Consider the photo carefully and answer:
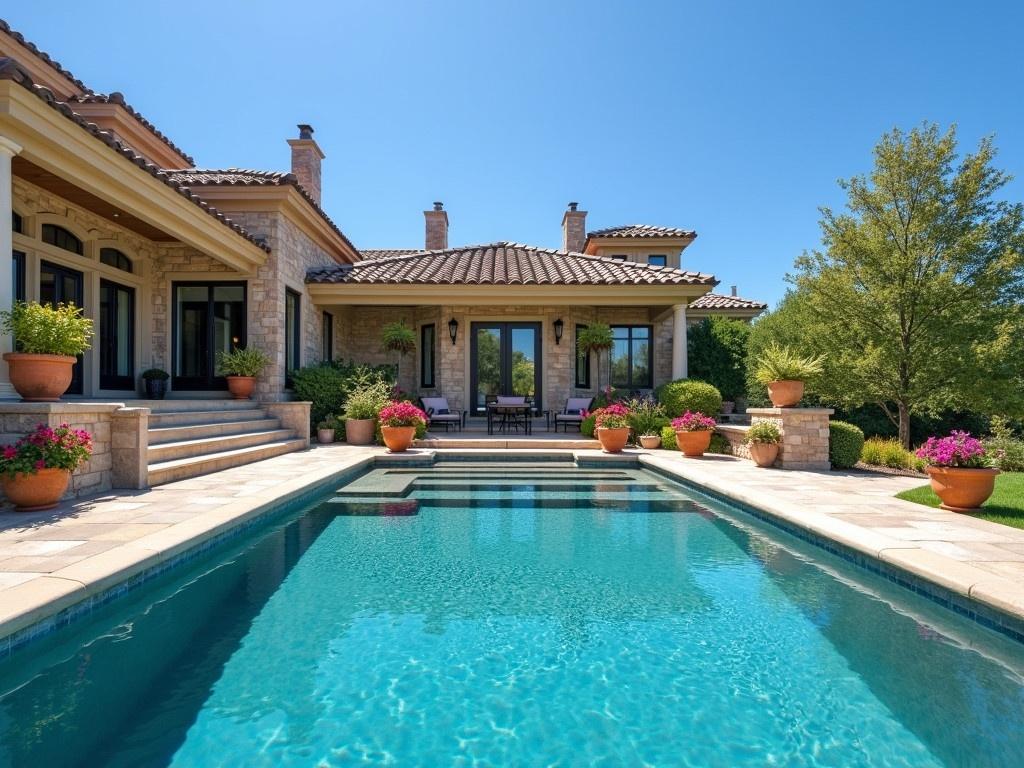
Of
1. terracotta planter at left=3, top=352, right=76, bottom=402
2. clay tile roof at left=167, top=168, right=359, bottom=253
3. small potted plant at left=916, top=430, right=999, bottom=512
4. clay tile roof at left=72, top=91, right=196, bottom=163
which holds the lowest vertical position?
small potted plant at left=916, top=430, right=999, bottom=512

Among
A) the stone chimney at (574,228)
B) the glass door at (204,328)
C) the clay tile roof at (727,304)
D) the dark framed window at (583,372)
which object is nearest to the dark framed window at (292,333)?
the glass door at (204,328)

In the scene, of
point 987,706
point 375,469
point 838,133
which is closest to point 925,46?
point 838,133

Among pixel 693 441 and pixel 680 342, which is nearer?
pixel 693 441

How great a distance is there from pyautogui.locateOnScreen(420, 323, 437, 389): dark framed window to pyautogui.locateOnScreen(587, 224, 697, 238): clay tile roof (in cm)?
877

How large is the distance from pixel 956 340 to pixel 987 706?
31.2ft

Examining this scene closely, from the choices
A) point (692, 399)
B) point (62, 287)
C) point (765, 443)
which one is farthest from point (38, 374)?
point (692, 399)

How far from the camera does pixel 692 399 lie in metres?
10.6

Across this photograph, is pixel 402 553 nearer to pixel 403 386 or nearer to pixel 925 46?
pixel 403 386

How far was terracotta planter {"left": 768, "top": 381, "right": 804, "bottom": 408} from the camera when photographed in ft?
26.2

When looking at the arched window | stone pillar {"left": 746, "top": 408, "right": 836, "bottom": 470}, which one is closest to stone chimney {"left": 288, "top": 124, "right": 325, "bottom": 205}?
the arched window

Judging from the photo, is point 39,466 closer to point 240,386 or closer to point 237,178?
point 240,386

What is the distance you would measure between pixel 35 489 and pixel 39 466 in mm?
217

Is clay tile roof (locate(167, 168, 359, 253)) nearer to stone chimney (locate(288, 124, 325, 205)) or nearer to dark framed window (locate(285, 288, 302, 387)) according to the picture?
stone chimney (locate(288, 124, 325, 205))

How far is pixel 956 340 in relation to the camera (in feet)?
30.5
